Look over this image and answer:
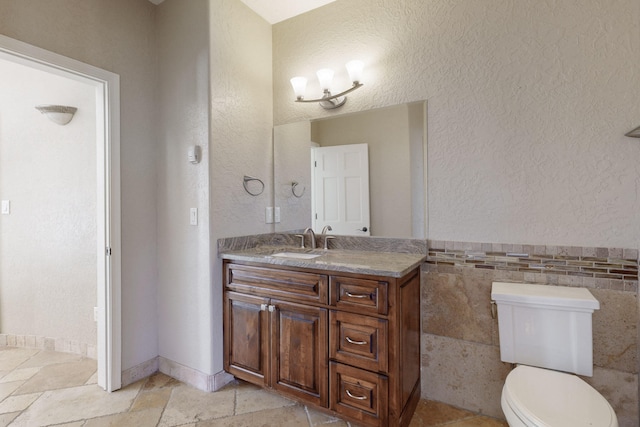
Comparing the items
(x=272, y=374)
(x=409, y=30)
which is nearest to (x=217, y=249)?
(x=272, y=374)

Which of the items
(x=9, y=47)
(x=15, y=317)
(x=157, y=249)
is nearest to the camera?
(x=9, y=47)

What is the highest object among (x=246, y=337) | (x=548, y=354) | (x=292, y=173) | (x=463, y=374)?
(x=292, y=173)

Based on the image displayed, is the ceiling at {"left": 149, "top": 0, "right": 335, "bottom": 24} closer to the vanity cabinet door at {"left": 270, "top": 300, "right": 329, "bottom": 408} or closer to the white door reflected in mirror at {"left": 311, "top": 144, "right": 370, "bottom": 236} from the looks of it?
the white door reflected in mirror at {"left": 311, "top": 144, "right": 370, "bottom": 236}

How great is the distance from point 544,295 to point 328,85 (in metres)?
1.75

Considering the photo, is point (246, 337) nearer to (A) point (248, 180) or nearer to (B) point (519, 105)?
(A) point (248, 180)

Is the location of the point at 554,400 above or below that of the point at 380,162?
below

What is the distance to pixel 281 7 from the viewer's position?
2312 millimetres

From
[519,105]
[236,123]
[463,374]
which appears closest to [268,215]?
[236,123]

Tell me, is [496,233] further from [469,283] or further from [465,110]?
[465,110]

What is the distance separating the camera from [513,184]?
171 centimetres

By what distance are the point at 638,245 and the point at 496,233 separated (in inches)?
23.1

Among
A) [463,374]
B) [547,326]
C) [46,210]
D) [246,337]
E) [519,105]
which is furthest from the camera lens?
[46,210]

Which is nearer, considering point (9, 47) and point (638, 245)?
point (638, 245)

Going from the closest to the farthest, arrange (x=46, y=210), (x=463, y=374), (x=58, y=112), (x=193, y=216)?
(x=463, y=374)
(x=193, y=216)
(x=58, y=112)
(x=46, y=210)
